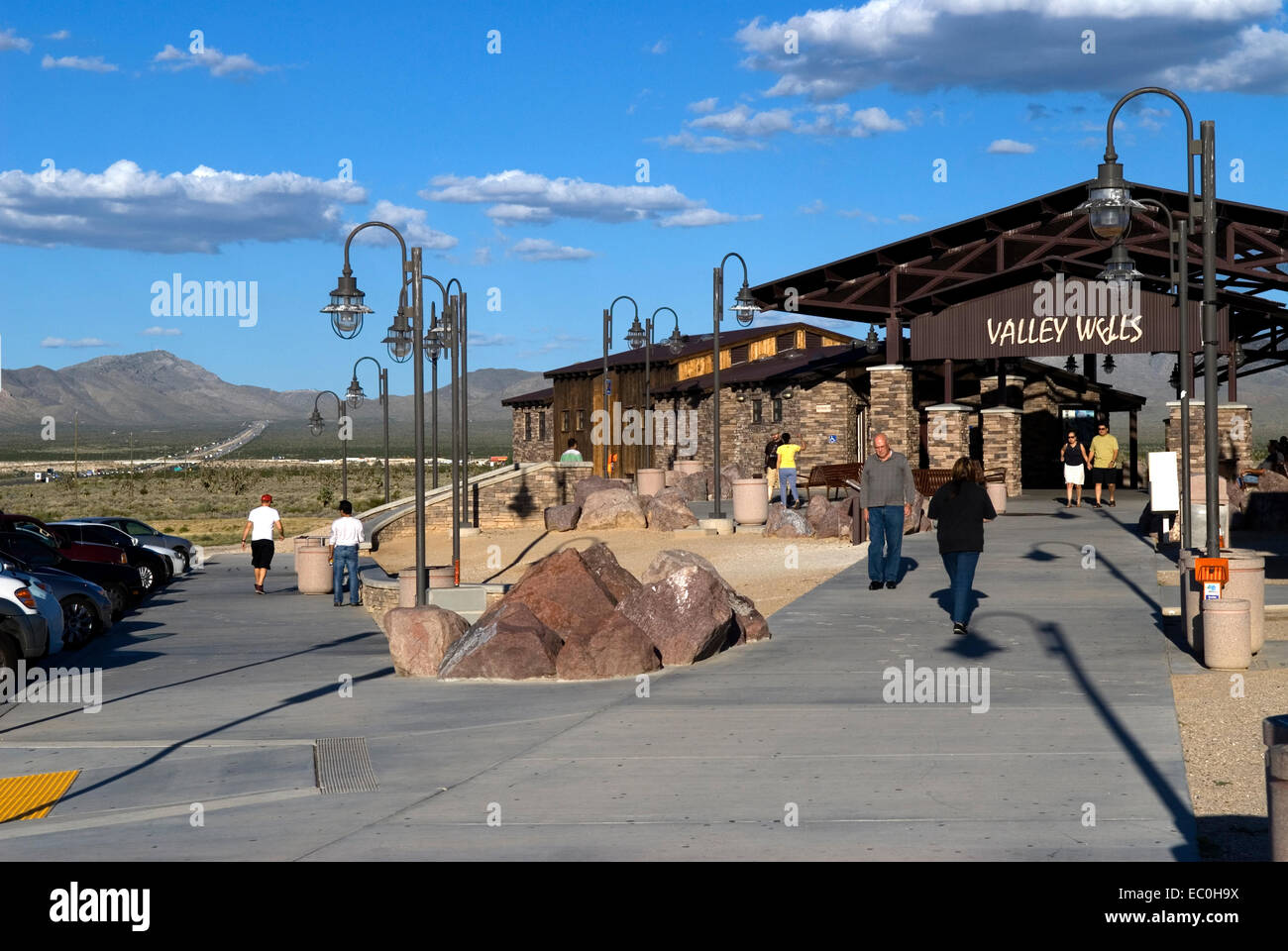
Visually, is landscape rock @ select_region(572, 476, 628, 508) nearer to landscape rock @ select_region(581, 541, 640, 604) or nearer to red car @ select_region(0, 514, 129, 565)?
red car @ select_region(0, 514, 129, 565)

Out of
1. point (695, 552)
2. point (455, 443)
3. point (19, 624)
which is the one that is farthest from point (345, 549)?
point (19, 624)

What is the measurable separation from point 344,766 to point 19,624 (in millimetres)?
7509

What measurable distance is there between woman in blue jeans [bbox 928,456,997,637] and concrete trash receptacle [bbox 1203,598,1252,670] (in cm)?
252

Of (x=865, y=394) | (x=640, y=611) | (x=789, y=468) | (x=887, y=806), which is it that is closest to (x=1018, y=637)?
(x=640, y=611)

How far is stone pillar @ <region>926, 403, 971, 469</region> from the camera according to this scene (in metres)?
35.4

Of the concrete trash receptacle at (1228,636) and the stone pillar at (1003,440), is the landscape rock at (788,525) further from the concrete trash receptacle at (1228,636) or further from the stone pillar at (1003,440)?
the concrete trash receptacle at (1228,636)

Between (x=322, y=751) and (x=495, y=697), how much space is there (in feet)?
8.33

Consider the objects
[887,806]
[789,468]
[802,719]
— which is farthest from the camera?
[789,468]

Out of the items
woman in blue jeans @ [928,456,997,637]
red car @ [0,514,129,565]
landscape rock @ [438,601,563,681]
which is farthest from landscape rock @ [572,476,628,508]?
woman in blue jeans @ [928,456,997,637]

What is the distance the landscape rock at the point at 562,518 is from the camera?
116 ft
